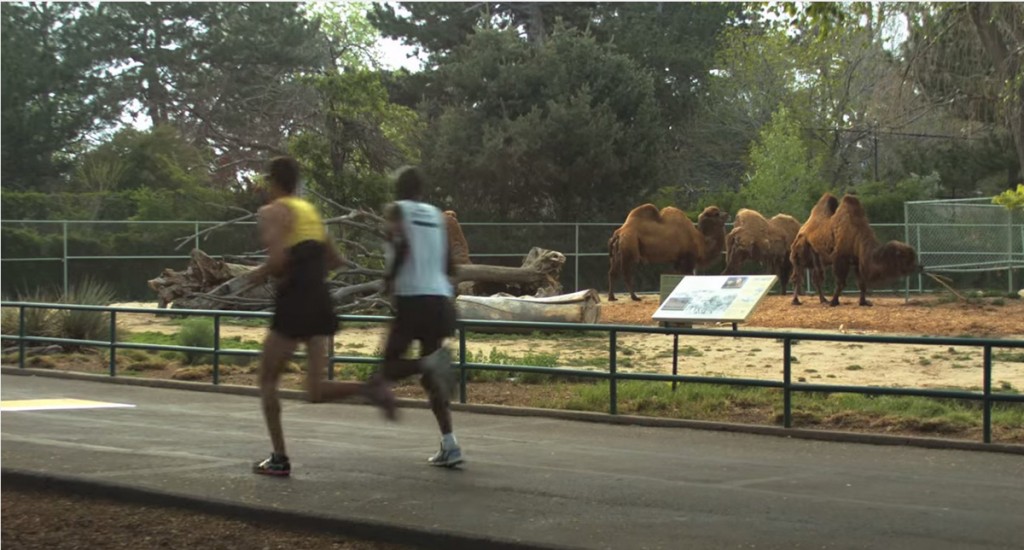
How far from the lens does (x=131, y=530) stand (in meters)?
7.67

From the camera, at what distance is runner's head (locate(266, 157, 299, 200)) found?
345 inches

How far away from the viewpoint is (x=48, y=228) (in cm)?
3725

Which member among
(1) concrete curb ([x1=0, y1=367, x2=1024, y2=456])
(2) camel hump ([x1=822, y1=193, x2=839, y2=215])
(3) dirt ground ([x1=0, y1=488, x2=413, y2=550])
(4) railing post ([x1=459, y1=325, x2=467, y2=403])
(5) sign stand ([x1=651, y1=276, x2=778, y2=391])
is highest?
(2) camel hump ([x1=822, y1=193, x2=839, y2=215])

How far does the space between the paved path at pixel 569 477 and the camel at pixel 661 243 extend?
20.3 meters

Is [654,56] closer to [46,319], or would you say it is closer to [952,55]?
[952,55]

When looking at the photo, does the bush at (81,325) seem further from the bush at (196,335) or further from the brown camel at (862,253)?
the brown camel at (862,253)

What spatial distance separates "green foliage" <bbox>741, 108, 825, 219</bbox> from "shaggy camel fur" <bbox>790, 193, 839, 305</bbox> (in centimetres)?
1369

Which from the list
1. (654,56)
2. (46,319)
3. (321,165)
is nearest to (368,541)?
(46,319)

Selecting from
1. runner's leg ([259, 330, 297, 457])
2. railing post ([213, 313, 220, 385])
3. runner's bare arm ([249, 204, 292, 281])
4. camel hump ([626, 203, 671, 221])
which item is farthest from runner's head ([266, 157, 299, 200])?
camel hump ([626, 203, 671, 221])

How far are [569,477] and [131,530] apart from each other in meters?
2.99

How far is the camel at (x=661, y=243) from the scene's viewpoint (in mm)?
32875

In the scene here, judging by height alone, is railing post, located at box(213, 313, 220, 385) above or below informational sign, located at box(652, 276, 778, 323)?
below

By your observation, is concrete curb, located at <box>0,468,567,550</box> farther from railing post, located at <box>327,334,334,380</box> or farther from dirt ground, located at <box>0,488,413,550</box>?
railing post, located at <box>327,334,334,380</box>

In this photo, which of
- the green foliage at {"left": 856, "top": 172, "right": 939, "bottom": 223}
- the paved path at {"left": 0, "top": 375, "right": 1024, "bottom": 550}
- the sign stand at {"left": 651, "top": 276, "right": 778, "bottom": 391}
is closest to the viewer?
the paved path at {"left": 0, "top": 375, "right": 1024, "bottom": 550}
